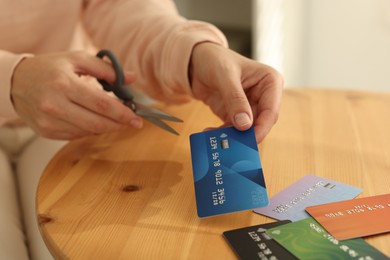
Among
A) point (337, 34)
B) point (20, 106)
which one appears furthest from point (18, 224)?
point (337, 34)

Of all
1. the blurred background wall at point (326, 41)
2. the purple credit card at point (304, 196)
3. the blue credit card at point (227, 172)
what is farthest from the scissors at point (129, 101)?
the blurred background wall at point (326, 41)

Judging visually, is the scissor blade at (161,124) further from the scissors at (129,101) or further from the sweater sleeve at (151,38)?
the sweater sleeve at (151,38)

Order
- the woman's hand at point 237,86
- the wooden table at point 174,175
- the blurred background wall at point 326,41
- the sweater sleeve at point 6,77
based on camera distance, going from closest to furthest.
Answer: the wooden table at point 174,175
the woman's hand at point 237,86
the sweater sleeve at point 6,77
the blurred background wall at point 326,41

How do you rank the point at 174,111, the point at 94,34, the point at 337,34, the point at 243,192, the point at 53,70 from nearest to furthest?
the point at 243,192 → the point at 53,70 → the point at 174,111 → the point at 94,34 → the point at 337,34

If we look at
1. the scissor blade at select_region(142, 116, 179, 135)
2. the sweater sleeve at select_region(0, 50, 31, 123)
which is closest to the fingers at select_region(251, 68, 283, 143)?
the scissor blade at select_region(142, 116, 179, 135)

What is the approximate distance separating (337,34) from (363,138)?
1234 mm

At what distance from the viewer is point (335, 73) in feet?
6.53

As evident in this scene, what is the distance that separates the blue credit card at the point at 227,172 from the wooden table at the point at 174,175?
2 cm

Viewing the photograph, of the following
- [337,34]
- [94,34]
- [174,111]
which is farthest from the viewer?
[337,34]

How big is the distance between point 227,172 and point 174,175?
0.35 ft

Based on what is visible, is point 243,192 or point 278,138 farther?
point 278,138

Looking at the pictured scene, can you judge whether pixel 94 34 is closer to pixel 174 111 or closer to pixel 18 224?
pixel 174 111

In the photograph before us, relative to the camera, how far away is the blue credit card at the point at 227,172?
0.58 metres

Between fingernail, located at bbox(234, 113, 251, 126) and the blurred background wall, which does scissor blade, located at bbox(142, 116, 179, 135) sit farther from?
the blurred background wall
